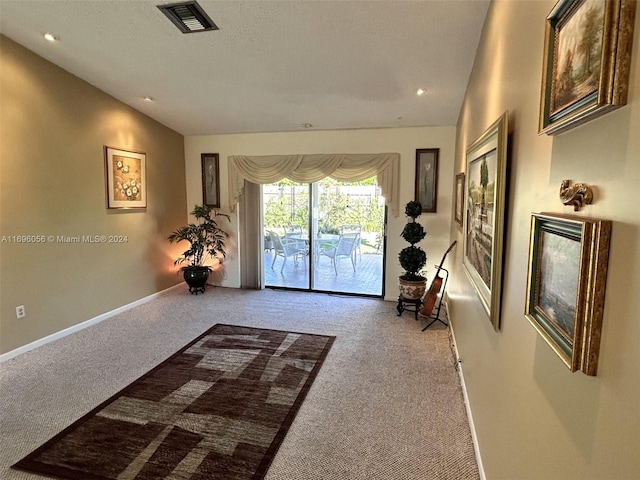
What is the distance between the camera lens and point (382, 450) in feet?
7.11

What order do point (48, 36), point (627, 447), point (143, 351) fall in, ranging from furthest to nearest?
1. point (143, 351)
2. point (48, 36)
3. point (627, 447)

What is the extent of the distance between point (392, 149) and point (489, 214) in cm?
325

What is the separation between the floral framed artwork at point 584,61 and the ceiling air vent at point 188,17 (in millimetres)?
2384

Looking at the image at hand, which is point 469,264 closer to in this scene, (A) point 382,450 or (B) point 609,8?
(A) point 382,450

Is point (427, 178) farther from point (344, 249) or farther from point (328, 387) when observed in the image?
point (328, 387)

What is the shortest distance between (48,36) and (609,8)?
389 centimetres

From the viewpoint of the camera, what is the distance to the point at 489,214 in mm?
1859

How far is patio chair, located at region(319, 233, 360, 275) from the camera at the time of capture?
5.51 metres

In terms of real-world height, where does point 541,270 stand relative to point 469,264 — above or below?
above

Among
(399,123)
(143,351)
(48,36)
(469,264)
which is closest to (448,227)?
(399,123)

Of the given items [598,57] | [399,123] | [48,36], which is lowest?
[598,57]

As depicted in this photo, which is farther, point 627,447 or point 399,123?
point 399,123

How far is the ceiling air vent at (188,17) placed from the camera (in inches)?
102

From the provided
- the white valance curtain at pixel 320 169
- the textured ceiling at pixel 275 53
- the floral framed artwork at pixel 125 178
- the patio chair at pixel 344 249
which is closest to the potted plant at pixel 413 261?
the white valance curtain at pixel 320 169
